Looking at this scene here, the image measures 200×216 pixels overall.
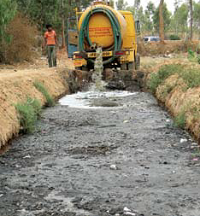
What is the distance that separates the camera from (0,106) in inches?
311

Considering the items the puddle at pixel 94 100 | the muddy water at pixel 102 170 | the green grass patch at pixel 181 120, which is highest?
the green grass patch at pixel 181 120

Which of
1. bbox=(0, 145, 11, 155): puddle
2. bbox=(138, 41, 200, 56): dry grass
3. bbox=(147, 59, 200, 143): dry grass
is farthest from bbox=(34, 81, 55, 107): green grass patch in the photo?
bbox=(138, 41, 200, 56): dry grass

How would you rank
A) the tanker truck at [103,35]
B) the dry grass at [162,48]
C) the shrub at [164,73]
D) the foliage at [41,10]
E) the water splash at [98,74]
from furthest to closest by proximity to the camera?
1. the dry grass at [162,48]
2. the foliage at [41,10]
3. the water splash at [98,74]
4. the tanker truck at [103,35]
5. the shrub at [164,73]

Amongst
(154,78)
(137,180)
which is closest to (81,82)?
(154,78)

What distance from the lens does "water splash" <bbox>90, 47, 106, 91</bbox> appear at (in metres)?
15.8

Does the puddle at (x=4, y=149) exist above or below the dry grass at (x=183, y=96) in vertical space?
below

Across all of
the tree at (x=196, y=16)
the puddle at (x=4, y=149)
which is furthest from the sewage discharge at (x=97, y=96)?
the tree at (x=196, y=16)

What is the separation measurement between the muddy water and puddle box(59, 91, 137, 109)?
246 cm

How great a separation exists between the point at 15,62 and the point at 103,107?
1108cm

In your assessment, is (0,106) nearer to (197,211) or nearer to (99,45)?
(197,211)

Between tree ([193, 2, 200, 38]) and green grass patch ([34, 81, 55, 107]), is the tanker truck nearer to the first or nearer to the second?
green grass patch ([34, 81, 55, 107])

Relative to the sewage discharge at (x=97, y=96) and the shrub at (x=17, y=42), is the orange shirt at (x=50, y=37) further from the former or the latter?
the shrub at (x=17, y=42)

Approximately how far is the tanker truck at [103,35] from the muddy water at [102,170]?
6540 mm

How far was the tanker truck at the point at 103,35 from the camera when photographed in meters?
15.5
